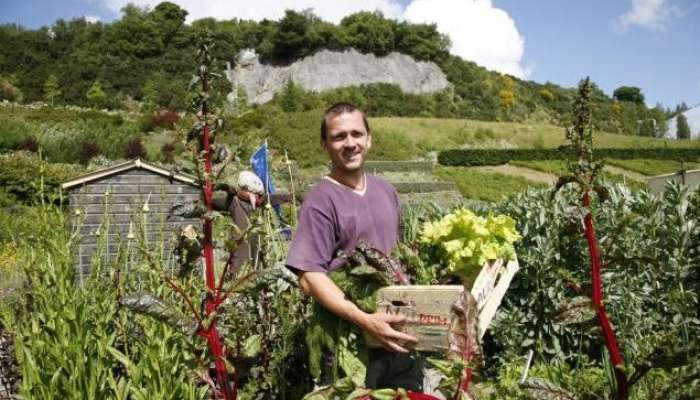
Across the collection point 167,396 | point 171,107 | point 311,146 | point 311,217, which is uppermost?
point 171,107

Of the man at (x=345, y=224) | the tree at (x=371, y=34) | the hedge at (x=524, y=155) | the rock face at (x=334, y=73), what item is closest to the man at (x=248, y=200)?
the man at (x=345, y=224)

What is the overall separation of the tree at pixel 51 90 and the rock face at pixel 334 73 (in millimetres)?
14368

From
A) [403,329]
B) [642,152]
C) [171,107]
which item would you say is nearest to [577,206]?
[403,329]

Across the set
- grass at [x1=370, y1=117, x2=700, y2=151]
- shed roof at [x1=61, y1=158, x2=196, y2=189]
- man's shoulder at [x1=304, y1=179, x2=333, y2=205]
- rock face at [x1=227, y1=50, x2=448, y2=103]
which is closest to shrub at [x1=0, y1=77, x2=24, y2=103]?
rock face at [x1=227, y1=50, x2=448, y2=103]

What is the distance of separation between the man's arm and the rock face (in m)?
43.6

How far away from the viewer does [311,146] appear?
1952 centimetres

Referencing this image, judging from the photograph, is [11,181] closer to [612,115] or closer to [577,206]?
[577,206]

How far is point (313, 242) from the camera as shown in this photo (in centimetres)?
158

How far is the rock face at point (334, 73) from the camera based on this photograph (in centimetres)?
4512

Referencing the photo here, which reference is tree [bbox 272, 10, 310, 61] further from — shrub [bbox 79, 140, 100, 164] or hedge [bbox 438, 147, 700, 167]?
shrub [bbox 79, 140, 100, 164]

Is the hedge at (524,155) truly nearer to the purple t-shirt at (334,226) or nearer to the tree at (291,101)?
the tree at (291,101)

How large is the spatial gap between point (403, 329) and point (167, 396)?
758 mm

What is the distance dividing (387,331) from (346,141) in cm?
66

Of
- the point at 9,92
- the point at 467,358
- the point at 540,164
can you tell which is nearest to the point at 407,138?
the point at 540,164
